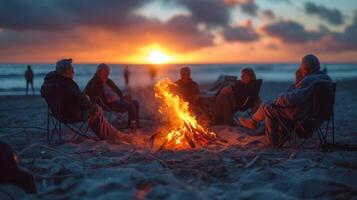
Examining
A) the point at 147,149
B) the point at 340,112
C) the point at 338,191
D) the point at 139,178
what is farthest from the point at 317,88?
the point at 340,112

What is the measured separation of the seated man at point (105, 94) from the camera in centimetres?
792

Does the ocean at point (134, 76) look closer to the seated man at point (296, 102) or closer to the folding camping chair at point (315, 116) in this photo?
the seated man at point (296, 102)

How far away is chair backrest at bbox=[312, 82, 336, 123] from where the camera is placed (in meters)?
5.63

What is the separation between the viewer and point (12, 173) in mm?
3799

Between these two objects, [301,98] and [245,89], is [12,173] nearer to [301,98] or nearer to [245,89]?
[301,98]

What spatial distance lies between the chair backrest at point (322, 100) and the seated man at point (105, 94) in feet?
11.7

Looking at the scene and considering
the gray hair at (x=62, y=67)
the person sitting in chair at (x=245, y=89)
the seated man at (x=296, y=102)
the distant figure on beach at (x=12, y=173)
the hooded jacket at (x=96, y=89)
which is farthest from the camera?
the person sitting in chair at (x=245, y=89)

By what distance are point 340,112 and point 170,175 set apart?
7.71 metres

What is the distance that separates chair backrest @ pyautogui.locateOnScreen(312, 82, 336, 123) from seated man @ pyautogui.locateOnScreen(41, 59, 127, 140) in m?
3.25

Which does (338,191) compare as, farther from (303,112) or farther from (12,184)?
(12,184)

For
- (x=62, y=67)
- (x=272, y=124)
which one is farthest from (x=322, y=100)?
(x=62, y=67)

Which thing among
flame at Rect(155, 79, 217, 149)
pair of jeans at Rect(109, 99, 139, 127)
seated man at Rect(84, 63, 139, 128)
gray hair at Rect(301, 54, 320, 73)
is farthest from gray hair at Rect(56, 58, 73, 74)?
gray hair at Rect(301, 54, 320, 73)

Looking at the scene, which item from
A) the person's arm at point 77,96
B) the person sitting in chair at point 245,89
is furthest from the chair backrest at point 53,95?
the person sitting in chair at point 245,89

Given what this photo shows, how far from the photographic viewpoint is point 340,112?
1073 centimetres
